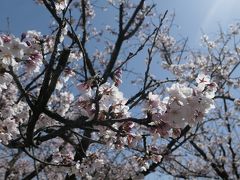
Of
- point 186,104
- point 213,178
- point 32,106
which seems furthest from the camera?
point 213,178

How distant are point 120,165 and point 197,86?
10335 mm

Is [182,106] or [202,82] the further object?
[202,82]

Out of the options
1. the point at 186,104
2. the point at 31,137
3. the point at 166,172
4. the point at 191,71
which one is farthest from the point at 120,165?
the point at 186,104

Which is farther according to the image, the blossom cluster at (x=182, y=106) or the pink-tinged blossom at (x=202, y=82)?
the pink-tinged blossom at (x=202, y=82)

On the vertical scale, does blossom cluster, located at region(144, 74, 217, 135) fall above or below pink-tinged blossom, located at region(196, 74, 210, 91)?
below

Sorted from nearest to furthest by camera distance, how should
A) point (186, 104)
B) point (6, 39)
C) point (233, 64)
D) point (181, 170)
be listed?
point (186, 104)
point (6, 39)
point (181, 170)
point (233, 64)

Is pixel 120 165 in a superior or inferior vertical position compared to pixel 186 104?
superior

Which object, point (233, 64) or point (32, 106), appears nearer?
point (32, 106)

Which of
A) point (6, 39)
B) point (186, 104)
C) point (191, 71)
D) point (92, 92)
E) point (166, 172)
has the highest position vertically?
point (191, 71)

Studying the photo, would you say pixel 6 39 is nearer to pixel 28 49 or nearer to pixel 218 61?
pixel 28 49

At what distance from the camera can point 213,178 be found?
11.6 meters

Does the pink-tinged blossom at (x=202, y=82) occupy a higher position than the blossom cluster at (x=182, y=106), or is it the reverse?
the pink-tinged blossom at (x=202, y=82)

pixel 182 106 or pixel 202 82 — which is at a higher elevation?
pixel 202 82

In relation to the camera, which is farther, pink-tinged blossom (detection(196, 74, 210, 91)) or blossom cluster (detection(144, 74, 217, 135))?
pink-tinged blossom (detection(196, 74, 210, 91))
